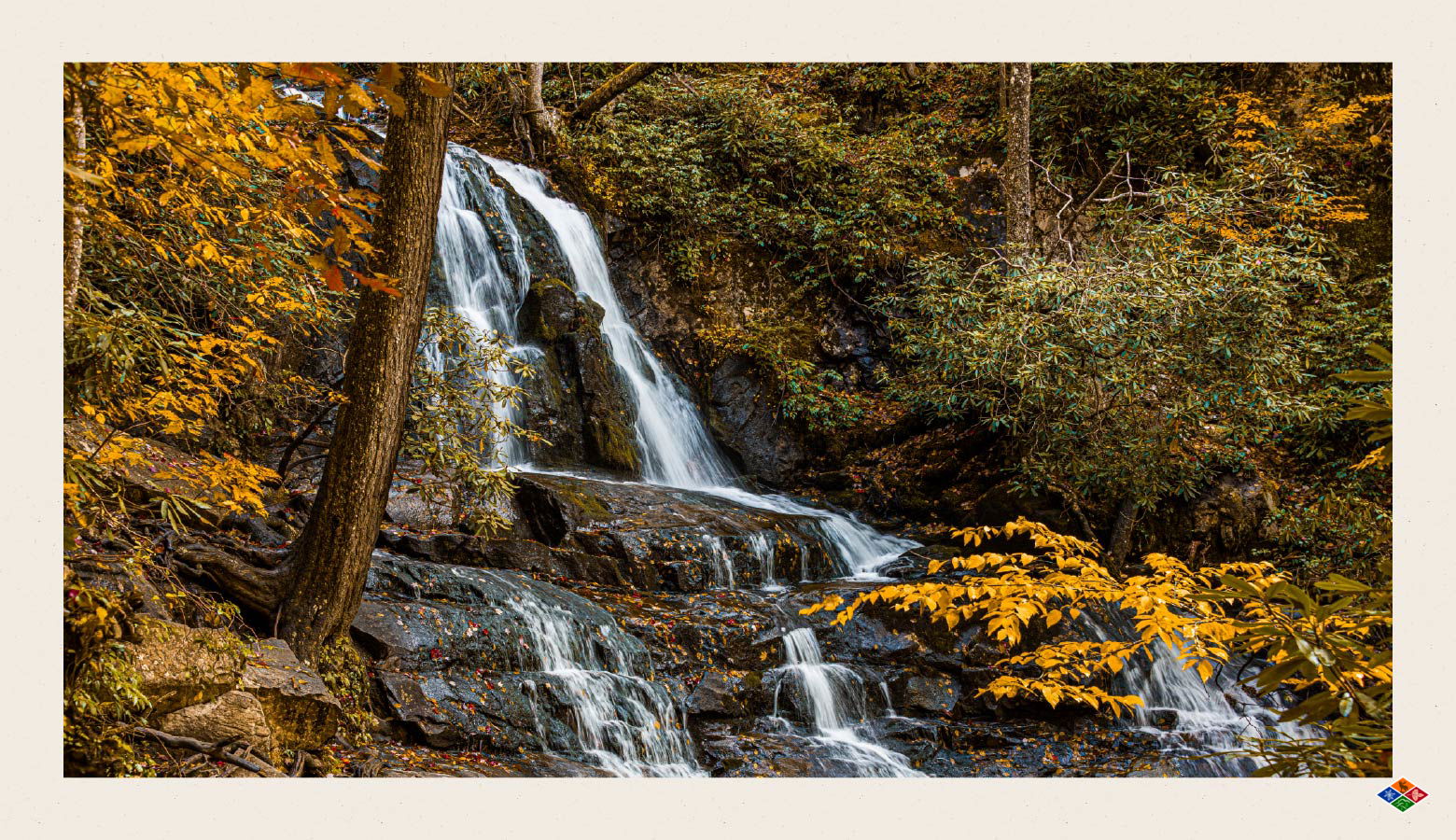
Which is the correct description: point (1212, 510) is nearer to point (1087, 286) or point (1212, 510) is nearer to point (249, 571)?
point (1087, 286)

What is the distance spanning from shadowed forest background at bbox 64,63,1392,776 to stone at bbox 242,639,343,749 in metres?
0.02

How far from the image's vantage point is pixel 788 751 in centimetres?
402

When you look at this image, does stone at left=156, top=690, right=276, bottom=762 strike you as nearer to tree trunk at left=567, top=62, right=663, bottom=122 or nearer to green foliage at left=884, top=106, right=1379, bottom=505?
green foliage at left=884, top=106, right=1379, bottom=505

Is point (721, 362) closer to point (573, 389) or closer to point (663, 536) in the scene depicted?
point (573, 389)

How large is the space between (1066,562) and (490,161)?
22.8 ft

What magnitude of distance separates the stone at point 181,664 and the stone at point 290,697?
100 millimetres

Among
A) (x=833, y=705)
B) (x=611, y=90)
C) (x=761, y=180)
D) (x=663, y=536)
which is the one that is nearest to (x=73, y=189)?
(x=663, y=536)

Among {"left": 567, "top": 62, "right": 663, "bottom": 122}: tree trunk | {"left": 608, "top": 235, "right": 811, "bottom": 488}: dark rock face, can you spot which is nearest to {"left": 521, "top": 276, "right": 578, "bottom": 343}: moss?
{"left": 608, "top": 235, "right": 811, "bottom": 488}: dark rock face

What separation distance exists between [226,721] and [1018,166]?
22.0 feet

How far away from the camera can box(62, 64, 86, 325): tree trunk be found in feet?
8.13
